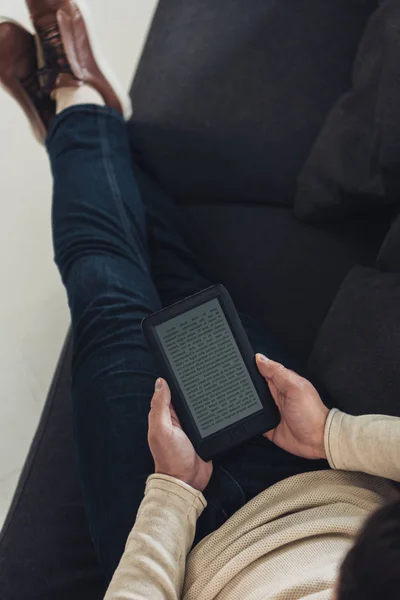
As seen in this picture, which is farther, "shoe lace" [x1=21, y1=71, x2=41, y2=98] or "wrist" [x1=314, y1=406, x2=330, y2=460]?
"shoe lace" [x1=21, y1=71, x2=41, y2=98]

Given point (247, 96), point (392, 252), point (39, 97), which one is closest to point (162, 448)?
point (392, 252)

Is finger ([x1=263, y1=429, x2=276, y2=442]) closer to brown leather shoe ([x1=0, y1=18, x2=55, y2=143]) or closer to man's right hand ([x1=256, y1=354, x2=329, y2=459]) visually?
man's right hand ([x1=256, y1=354, x2=329, y2=459])

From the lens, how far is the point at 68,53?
3.90ft

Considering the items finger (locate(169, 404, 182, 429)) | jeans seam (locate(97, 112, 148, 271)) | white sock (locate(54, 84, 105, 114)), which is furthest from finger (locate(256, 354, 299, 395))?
white sock (locate(54, 84, 105, 114))

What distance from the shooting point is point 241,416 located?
2.64 ft

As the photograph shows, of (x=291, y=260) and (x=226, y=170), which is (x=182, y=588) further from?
(x=226, y=170)

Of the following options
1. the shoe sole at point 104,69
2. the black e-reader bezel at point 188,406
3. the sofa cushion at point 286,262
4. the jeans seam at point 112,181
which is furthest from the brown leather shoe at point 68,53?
the black e-reader bezel at point 188,406

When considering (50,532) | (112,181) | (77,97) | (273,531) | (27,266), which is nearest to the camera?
(273,531)

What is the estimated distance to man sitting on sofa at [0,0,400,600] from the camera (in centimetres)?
66

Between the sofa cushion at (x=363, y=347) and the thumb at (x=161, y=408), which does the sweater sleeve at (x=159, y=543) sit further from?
the sofa cushion at (x=363, y=347)

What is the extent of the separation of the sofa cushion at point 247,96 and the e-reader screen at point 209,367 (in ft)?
1.16

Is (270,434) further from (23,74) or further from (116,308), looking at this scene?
(23,74)

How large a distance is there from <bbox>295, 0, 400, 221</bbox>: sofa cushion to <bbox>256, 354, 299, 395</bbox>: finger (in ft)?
0.93

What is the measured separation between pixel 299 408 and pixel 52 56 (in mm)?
757
